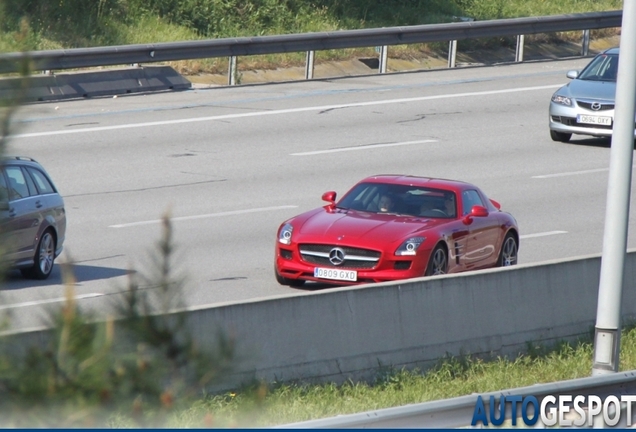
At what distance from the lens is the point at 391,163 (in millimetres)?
20547

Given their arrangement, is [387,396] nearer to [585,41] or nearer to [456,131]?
[456,131]

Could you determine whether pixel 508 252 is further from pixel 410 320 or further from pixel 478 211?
pixel 410 320

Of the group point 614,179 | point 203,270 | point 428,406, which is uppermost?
point 614,179

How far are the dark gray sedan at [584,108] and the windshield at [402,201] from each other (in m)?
9.44

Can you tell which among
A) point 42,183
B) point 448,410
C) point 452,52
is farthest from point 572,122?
point 448,410

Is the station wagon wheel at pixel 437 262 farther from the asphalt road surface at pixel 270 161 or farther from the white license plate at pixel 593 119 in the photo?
the white license plate at pixel 593 119

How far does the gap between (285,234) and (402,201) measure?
1567mm

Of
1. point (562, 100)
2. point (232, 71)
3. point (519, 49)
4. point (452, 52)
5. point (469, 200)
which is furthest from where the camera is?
point (519, 49)

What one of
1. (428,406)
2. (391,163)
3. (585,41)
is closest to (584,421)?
(428,406)

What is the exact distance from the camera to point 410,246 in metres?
12.9

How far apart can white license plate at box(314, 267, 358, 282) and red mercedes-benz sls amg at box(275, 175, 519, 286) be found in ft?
0.04

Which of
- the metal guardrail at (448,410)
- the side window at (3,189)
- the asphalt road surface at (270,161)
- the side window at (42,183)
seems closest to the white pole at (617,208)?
the metal guardrail at (448,410)

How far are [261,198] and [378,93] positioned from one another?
9098 millimetres

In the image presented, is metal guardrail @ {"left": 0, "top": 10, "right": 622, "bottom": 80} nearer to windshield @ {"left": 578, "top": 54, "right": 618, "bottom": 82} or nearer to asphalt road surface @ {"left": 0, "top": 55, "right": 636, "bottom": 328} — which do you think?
asphalt road surface @ {"left": 0, "top": 55, "right": 636, "bottom": 328}
